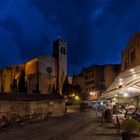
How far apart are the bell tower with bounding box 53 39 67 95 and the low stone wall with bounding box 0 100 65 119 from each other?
47355mm

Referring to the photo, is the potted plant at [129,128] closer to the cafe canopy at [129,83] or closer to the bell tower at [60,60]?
the cafe canopy at [129,83]

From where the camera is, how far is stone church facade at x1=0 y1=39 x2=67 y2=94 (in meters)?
85.7

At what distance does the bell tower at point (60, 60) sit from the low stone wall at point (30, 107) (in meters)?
47.4

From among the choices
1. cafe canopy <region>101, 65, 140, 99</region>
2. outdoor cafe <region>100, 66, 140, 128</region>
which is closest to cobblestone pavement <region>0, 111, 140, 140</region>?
outdoor cafe <region>100, 66, 140, 128</region>

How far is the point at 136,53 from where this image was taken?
95.3 ft

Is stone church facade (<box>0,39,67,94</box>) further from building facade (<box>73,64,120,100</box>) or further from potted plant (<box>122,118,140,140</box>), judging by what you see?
potted plant (<box>122,118,140,140</box>)

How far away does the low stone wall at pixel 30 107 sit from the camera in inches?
1045

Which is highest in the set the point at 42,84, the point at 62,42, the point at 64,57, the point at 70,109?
the point at 62,42

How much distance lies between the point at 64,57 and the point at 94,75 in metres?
13.3

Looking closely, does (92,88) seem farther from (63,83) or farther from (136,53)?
(136,53)

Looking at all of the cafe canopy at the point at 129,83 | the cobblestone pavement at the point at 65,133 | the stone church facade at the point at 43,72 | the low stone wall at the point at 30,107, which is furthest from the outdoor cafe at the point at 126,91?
the stone church facade at the point at 43,72

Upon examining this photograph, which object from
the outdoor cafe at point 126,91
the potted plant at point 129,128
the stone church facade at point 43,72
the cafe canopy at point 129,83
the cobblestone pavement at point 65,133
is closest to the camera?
the potted plant at point 129,128

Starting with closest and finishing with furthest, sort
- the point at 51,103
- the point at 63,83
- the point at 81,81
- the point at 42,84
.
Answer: the point at 51,103
the point at 42,84
the point at 63,83
the point at 81,81

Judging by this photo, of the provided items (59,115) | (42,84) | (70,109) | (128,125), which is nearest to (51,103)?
(59,115)
